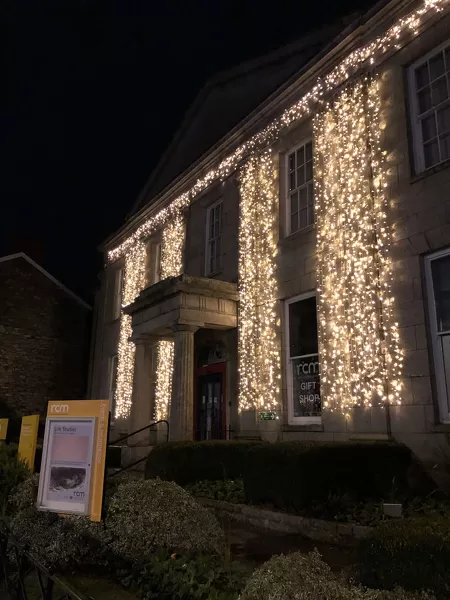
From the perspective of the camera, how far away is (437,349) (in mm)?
8133

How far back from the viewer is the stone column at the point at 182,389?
1140cm

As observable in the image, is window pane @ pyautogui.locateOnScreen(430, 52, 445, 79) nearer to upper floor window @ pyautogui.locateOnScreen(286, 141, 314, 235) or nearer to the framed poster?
upper floor window @ pyautogui.locateOnScreen(286, 141, 314, 235)

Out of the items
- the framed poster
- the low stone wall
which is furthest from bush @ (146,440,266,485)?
the framed poster

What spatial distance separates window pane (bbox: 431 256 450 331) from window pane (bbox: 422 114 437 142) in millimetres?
2427

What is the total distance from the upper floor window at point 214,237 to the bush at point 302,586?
11358 mm

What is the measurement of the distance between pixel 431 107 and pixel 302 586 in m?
8.76

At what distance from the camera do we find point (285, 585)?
117 inches

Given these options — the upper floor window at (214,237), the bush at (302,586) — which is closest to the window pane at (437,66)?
the upper floor window at (214,237)

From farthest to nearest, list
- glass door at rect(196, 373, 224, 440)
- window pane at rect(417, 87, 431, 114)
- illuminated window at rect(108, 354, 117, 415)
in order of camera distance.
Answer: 1. illuminated window at rect(108, 354, 117, 415)
2. glass door at rect(196, 373, 224, 440)
3. window pane at rect(417, 87, 431, 114)

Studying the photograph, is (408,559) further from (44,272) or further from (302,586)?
(44,272)

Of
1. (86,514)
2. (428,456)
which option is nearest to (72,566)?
(86,514)

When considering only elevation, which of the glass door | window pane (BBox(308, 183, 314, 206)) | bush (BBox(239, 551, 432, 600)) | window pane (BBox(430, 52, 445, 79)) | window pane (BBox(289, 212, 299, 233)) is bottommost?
bush (BBox(239, 551, 432, 600))

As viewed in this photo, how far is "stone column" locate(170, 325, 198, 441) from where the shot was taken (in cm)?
1140

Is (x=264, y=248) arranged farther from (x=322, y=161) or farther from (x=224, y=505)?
(x=224, y=505)
